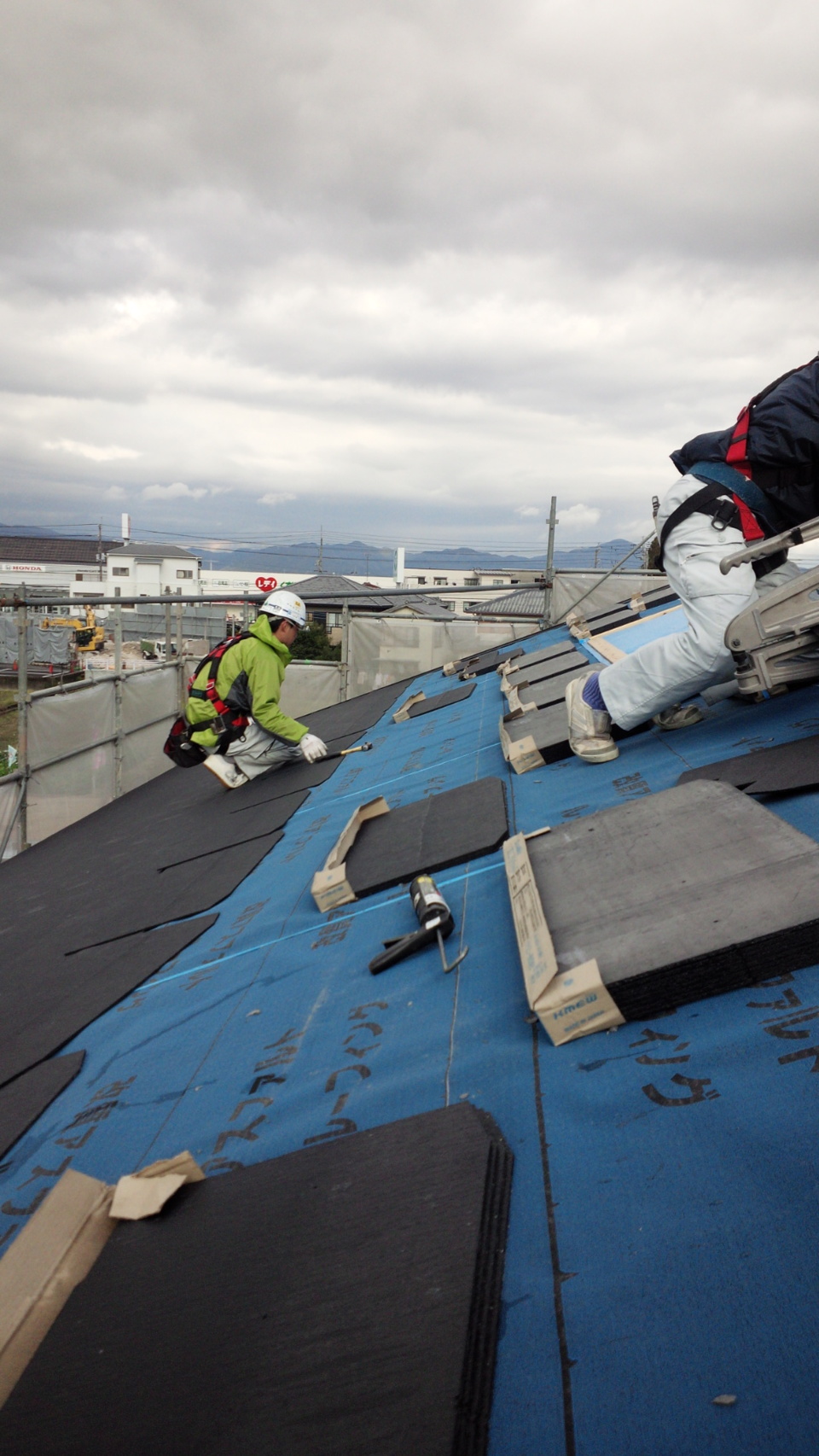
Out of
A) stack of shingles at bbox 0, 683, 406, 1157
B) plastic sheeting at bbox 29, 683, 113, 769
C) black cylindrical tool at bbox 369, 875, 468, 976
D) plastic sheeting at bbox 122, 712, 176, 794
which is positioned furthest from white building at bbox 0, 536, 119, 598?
black cylindrical tool at bbox 369, 875, 468, 976

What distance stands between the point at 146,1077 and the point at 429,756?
3302 millimetres

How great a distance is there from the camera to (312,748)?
6.45 meters

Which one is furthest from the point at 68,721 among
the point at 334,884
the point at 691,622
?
the point at 691,622

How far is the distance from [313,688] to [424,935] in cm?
1062

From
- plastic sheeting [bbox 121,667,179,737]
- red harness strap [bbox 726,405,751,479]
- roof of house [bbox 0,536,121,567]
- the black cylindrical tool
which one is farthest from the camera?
roof of house [bbox 0,536,121,567]

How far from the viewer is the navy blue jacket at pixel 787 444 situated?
2.97m

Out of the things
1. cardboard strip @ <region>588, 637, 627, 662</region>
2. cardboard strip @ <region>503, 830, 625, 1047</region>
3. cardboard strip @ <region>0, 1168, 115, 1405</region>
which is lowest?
cardboard strip @ <region>0, 1168, 115, 1405</region>

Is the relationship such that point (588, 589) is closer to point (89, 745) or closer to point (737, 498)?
point (89, 745)

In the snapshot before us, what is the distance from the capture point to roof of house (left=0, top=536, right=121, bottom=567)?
7206 centimetres

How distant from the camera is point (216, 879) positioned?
13.7ft

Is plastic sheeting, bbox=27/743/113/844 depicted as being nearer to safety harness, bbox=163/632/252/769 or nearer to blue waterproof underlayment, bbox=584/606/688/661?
safety harness, bbox=163/632/252/769

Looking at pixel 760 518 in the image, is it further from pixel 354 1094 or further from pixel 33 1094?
pixel 33 1094

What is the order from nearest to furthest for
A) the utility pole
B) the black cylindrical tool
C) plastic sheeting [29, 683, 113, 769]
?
the black cylindrical tool < plastic sheeting [29, 683, 113, 769] < the utility pole

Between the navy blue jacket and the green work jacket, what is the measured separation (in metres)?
3.63
